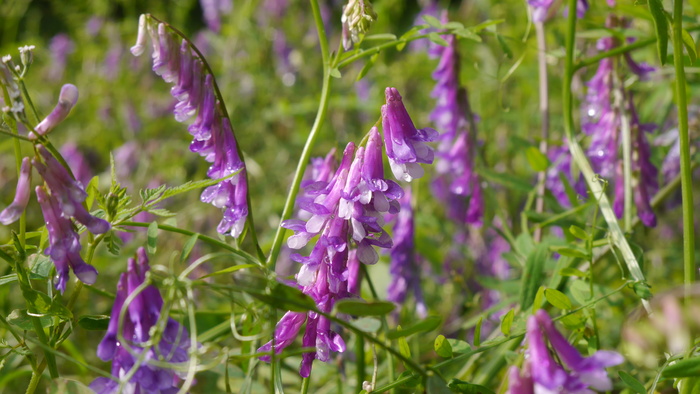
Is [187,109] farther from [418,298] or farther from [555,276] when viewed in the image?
[418,298]

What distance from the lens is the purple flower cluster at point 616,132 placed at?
1.52 m

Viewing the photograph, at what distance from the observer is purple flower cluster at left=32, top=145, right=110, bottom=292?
2.72ft

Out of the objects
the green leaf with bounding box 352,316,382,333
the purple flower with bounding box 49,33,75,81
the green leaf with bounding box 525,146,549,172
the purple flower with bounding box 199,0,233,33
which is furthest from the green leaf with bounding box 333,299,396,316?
the purple flower with bounding box 49,33,75,81

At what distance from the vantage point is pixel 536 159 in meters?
1.54

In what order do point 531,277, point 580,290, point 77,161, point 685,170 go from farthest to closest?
1. point 77,161
2. point 531,277
3. point 580,290
4. point 685,170

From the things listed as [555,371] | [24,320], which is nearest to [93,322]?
[24,320]

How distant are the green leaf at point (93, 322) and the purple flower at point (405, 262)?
0.92 m

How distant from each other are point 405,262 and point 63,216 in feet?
3.66

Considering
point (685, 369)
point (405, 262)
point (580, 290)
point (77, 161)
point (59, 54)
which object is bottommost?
point (77, 161)

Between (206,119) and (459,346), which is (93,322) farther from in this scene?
(459,346)

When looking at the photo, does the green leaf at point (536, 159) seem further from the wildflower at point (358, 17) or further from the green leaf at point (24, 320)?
the green leaf at point (24, 320)

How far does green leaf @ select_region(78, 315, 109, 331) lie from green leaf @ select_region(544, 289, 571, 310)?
617 millimetres

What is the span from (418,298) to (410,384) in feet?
3.27

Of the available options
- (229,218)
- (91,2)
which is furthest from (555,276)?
(91,2)
